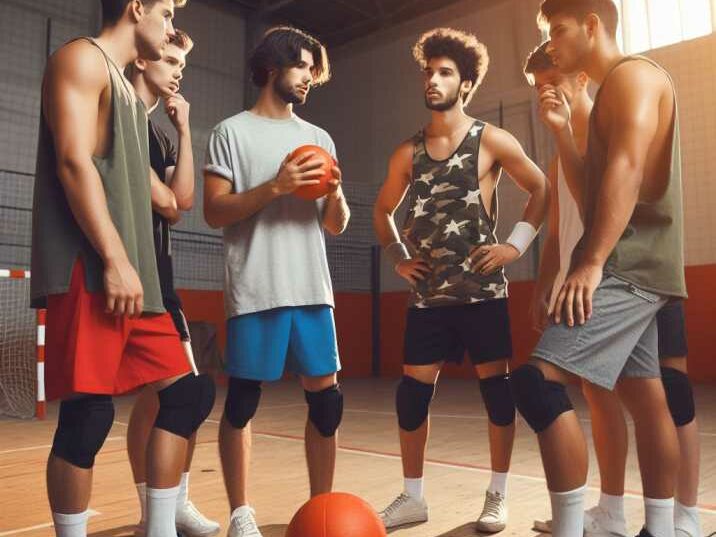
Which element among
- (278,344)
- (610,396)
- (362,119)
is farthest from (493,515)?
(362,119)

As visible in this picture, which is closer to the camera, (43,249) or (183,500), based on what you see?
(43,249)

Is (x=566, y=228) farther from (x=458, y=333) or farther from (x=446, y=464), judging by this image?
(x=446, y=464)

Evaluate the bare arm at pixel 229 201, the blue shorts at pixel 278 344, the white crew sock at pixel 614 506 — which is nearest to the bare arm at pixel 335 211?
the bare arm at pixel 229 201

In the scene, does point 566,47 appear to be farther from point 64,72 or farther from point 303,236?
point 64,72

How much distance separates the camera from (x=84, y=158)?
154 cm

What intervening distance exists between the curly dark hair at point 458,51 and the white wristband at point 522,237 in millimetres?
559

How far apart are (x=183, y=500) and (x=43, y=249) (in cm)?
116

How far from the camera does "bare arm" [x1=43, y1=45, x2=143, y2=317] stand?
1536 millimetres

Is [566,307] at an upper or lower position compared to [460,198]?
lower

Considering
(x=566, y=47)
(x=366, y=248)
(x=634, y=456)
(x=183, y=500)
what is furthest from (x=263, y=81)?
(x=366, y=248)

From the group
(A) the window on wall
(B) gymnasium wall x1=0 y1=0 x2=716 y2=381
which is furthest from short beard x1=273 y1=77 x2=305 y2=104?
(A) the window on wall

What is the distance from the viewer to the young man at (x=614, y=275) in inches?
63.9

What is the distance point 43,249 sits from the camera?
5.22 feet

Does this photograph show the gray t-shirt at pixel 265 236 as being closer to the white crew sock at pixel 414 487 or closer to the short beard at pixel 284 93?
the short beard at pixel 284 93
